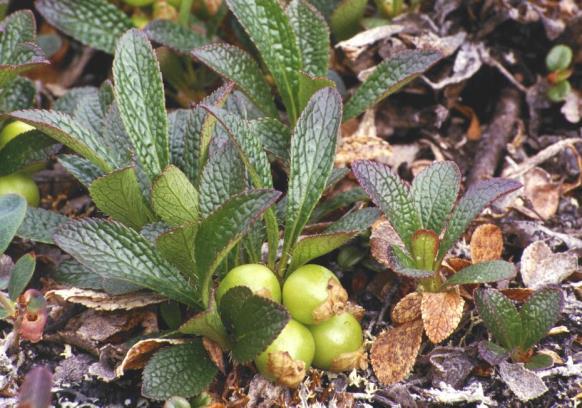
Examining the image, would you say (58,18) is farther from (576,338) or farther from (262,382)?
(576,338)

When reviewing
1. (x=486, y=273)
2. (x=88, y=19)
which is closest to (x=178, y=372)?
(x=486, y=273)

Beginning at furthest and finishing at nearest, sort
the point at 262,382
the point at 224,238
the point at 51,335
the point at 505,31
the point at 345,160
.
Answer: the point at 505,31, the point at 345,160, the point at 51,335, the point at 262,382, the point at 224,238

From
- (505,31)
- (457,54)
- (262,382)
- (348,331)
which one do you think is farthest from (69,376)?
(505,31)

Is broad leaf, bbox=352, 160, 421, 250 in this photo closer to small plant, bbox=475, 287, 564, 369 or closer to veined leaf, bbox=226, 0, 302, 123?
small plant, bbox=475, 287, 564, 369

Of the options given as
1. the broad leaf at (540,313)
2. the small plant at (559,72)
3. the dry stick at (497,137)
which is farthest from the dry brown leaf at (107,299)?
the small plant at (559,72)

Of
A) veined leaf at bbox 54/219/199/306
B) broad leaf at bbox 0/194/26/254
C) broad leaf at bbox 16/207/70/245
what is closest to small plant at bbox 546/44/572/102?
veined leaf at bbox 54/219/199/306

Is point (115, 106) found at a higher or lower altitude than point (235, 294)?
higher

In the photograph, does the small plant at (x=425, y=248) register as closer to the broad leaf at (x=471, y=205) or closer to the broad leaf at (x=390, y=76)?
the broad leaf at (x=471, y=205)
